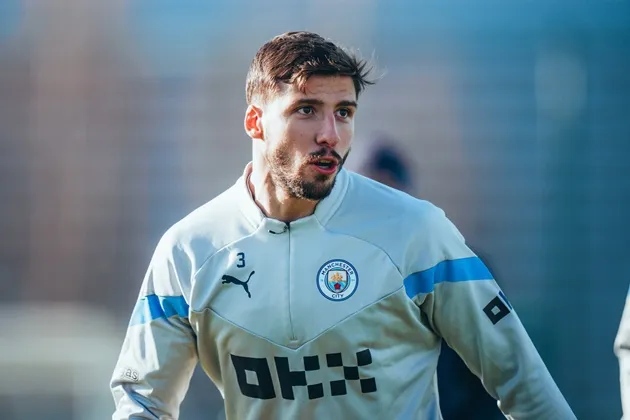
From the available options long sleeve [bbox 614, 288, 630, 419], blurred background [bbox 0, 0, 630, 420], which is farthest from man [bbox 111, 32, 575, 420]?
blurred background [bbox 0, 0, 630, 420]

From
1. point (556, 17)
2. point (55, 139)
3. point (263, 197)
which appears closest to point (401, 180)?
point (263, 197)

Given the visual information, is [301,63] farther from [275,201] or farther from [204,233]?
[204,233]

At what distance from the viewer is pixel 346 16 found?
3.55 m

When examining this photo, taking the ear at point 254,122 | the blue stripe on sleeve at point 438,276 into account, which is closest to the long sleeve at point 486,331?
the blue stripe on sleeve at point 438,276

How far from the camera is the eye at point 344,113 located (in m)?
2.15

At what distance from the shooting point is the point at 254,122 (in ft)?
7.62

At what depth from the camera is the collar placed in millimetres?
2217

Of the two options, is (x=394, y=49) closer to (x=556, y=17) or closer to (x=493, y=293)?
(x=556, y=17)

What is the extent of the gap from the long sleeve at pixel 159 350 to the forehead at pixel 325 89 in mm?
465

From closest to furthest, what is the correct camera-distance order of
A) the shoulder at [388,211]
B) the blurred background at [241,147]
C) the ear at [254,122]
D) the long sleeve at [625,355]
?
the long sleeve at [625,355] → the shoulder at [388,211] → the ear at [254,122] → the blurred background at [241,147]

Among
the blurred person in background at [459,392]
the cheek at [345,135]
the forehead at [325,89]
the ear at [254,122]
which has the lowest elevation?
the blurred person in background at [459,392]

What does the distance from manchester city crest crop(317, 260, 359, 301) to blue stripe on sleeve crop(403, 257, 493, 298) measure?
4.6 inches

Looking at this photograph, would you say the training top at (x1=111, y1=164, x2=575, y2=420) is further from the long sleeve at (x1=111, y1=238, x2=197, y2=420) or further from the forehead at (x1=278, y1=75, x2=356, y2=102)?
the forehead at (x1=278, y1=75, x2=356, y2=102)

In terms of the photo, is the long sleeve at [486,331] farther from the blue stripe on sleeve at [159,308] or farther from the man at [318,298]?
the blue stripe on sleeve at [159,308]
